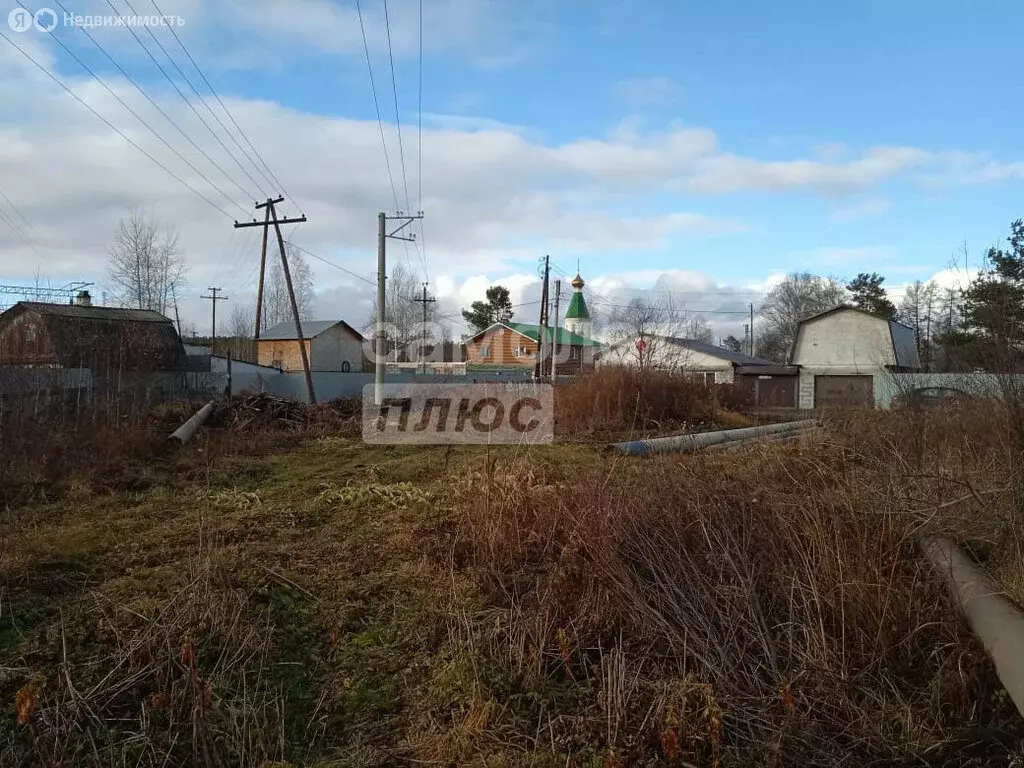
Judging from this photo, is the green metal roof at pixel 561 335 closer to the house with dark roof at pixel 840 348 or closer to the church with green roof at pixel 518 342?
the church with green roof at pixel 518 342

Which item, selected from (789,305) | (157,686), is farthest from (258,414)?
(789,305)

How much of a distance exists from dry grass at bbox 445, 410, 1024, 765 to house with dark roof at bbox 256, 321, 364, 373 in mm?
32542

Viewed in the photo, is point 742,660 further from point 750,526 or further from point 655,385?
point 655,385

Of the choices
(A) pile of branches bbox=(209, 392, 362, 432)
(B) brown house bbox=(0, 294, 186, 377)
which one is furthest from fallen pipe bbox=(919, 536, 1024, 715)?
(B) brown house bbox=(0, 294, 186, 377)

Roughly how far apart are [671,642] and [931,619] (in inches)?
56.2

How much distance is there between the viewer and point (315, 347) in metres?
40.5

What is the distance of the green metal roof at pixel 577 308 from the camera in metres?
53.2

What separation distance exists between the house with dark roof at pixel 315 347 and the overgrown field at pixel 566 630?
31789mm

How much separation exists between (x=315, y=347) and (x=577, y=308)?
72.2 feet

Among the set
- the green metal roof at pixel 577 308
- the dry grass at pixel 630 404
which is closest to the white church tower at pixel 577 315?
the green metal roof at pixel 577 308

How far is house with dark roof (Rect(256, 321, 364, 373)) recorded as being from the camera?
38.5 m

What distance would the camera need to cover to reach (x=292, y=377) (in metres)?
28.6

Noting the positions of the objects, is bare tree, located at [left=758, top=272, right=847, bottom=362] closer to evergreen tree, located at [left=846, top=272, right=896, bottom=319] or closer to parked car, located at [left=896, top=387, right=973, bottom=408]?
evergreen tree, located at [left=846, top=272, right=896, bottom=319]

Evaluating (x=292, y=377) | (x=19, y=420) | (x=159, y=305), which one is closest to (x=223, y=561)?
(x=19, y=420)
